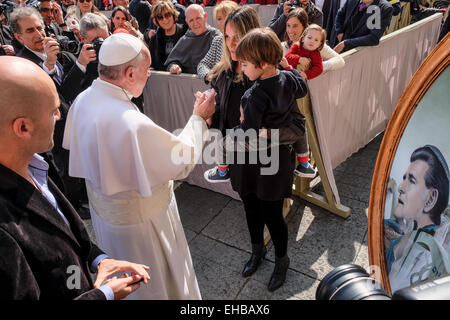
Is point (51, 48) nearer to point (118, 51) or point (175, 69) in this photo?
point (175, 69)

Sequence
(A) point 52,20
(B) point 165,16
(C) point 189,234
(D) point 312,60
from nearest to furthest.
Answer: (D) point 312,60 → (C) point 189,234 → (B) point 165,16 → (A) point 52,20

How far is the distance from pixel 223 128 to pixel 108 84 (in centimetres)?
93

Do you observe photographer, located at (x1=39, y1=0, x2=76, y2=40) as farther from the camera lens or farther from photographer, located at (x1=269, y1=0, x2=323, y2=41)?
the camera lens

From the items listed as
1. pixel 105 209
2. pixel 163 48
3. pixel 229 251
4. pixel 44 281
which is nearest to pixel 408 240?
pixel 44 281

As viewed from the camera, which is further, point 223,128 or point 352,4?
point 352,4

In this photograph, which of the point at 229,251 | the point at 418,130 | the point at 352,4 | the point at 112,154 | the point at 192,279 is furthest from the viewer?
the point at 352,4

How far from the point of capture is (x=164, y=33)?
14.8ft

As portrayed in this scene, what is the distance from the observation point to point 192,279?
2.19 meters

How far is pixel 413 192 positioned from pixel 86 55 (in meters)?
3.00

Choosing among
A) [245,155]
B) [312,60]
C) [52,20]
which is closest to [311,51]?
[312,60]

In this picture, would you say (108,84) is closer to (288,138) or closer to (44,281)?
(44,281)

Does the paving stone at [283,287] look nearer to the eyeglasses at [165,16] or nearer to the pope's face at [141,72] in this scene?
the pope's face at [141,72]

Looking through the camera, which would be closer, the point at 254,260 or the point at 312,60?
the point at 254,260

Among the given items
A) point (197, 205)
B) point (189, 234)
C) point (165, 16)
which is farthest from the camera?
point (165, 16)
